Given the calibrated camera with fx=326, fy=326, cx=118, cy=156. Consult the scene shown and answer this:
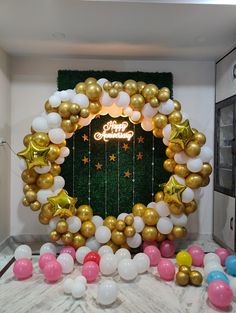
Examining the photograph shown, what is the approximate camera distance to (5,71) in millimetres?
4105

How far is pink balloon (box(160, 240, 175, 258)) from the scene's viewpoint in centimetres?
365

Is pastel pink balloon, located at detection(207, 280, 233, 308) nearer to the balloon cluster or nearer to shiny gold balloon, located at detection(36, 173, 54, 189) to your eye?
the balloon cluster

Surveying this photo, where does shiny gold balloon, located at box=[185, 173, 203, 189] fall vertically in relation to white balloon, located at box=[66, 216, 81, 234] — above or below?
above

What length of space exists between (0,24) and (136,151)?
2.21 m

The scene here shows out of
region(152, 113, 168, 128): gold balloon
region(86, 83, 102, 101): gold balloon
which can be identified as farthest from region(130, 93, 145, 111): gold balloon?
region(86, 83, 102, 101): gold balloon

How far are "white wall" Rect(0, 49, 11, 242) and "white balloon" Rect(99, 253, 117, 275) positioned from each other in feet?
5.12

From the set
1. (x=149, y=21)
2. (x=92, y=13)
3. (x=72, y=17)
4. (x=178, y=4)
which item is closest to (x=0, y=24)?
(x=72, y=17)

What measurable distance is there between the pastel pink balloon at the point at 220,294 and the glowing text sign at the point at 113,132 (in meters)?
2.29

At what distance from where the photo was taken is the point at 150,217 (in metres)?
3.57

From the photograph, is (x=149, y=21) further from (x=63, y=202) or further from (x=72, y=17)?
(x=63, y=202)

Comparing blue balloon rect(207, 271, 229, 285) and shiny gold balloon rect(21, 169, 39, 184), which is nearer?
blue balloon rect(207, 271, 229, 285)

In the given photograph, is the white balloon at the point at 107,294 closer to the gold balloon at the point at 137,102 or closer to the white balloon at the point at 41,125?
the white balloon at the point at 41,125

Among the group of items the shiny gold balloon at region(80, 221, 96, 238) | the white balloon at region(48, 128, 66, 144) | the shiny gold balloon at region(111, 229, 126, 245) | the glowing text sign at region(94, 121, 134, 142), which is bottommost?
the shiny gold balloon at region(111, 229, 126, 245)

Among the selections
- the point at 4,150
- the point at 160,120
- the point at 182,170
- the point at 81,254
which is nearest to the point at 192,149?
the point at 182,170
